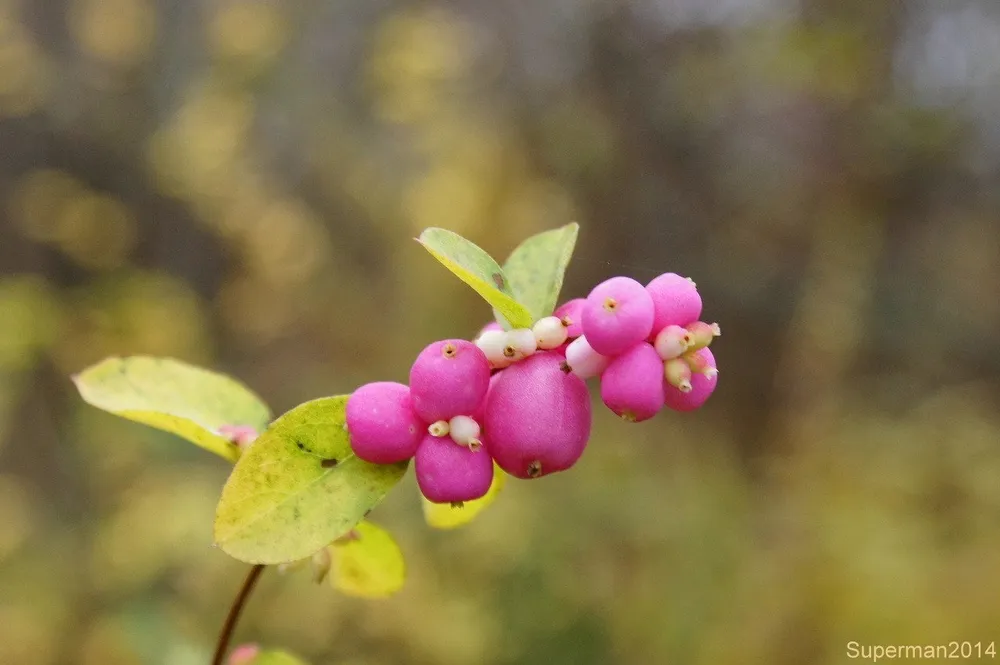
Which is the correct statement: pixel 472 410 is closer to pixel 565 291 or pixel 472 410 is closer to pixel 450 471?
pixel 450 471

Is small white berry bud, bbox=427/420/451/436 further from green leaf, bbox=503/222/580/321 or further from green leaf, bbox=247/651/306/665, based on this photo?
green leaf, bbox=247/651/306/665

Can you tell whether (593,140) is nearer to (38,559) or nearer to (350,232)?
(350,232)

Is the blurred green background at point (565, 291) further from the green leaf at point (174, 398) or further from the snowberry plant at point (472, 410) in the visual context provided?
the snowberry plant at point (472, 410)

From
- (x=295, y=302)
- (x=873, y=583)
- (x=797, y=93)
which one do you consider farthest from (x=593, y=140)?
(x=873, y=583)

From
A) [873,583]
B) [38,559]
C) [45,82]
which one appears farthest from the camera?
[45,82]

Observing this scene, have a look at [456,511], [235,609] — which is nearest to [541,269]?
[456,511]

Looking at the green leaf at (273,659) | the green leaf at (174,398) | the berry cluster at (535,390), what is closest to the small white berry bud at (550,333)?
the berry cluster at (535,390)
